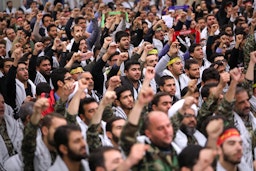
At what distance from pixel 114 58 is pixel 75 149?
388cm

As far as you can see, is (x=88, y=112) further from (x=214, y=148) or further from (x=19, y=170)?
(x=214, y=148)

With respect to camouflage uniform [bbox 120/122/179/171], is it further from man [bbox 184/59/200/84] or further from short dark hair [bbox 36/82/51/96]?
man [bbox 184/59/200/84]

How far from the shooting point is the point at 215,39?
1030 centimetres

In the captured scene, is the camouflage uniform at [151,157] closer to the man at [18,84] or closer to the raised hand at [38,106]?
the raised hand at [38,106]

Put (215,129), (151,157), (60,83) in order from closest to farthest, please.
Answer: (151,157), (215,129), (60,83)

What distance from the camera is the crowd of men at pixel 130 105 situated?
4672 millimetres

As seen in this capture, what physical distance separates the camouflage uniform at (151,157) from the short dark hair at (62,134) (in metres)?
0.40

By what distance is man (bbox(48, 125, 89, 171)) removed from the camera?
4.74 meters

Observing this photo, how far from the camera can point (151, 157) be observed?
4.55m

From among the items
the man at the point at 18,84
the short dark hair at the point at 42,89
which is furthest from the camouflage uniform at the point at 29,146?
the man at the point at 18,84

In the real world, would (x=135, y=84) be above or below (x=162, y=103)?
below

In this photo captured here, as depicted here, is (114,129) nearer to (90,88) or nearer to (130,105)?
(130,105)

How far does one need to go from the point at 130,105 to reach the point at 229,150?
1778 millimetres

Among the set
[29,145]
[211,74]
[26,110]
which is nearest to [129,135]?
[29,145]
